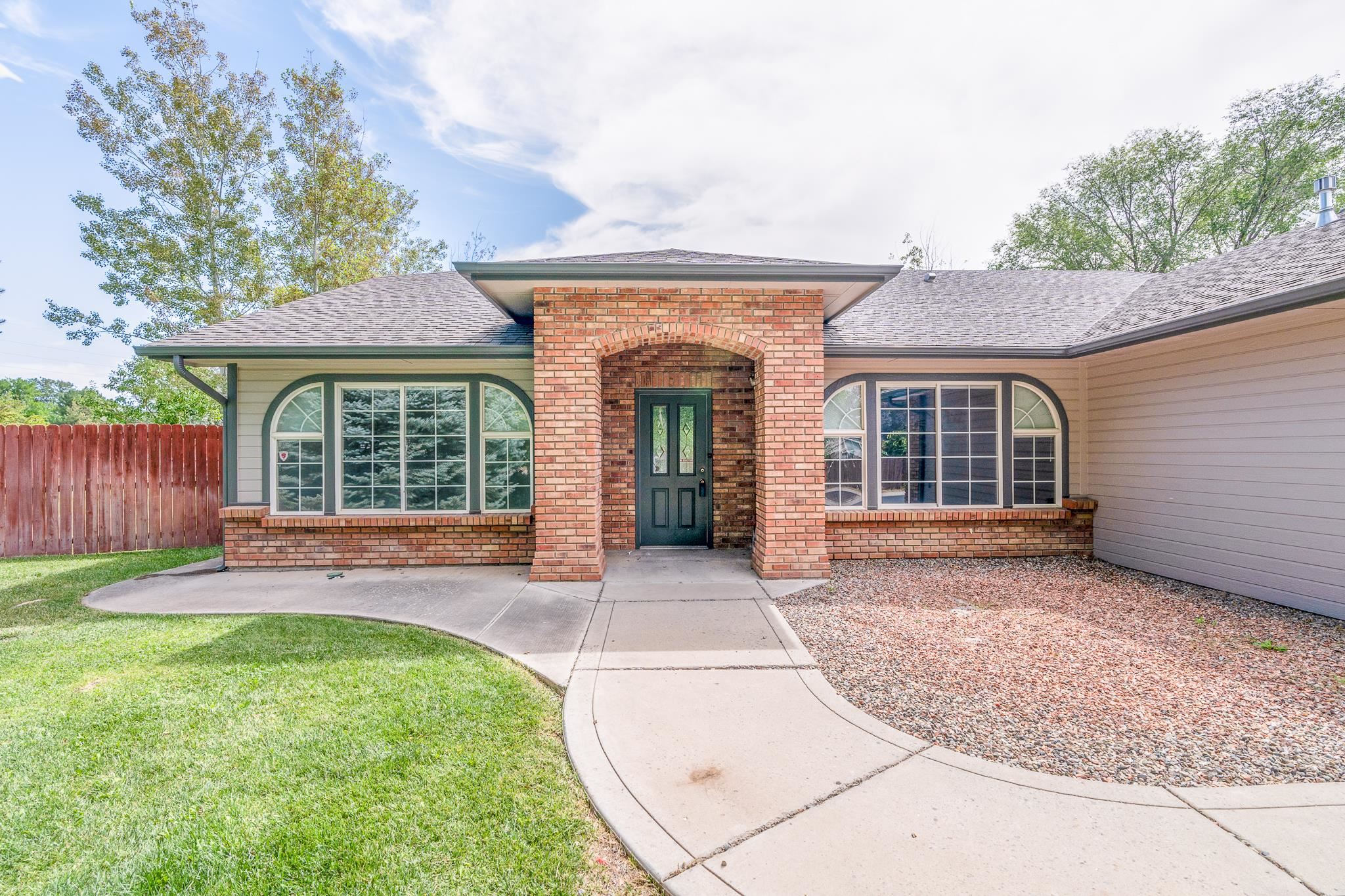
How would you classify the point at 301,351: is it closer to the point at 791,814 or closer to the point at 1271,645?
the point at 791,814

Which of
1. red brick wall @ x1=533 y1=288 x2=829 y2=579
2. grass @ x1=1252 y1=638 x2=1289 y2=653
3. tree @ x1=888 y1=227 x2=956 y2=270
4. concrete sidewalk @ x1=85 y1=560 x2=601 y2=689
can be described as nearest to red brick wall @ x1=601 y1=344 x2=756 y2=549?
red brick wall @ x1=533 y1=288 x2=829 y2=579

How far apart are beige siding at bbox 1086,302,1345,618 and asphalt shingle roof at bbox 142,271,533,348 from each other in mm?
7581

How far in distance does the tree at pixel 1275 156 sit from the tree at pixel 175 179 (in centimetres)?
3087

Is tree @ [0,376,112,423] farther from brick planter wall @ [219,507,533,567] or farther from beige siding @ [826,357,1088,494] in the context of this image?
beige siding @ [826,357,1088,494]

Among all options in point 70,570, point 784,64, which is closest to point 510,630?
point 70,570

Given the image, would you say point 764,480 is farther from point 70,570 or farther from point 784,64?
point 70,570

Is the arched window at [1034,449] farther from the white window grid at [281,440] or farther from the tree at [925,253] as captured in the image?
the tree at [925,253]

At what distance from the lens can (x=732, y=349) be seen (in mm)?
5922

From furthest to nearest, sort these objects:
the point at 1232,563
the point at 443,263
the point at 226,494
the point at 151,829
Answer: the point at 443,263
the point at 226,494
the point at 1232,563
the point at 151,829

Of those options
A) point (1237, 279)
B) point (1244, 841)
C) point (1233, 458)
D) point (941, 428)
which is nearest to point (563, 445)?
point (941, 428)

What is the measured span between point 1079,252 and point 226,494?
91.1ft

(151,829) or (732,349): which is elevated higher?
(732,349)

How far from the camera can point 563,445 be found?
5.68 metres

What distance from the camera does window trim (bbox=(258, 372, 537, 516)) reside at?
6633mm
